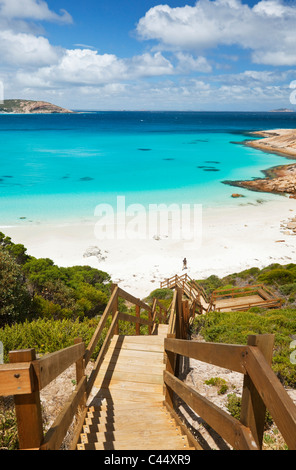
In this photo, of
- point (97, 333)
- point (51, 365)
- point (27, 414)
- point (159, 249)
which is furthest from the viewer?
point (159, 249)

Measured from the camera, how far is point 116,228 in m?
26.5

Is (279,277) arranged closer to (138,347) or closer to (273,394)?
(138,347)

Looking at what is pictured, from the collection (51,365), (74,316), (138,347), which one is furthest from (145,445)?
(74,316)

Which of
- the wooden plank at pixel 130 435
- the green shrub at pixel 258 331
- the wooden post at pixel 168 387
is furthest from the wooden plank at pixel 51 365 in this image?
the green shrub at pixel 258 331

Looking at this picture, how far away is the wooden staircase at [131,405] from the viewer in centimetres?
315

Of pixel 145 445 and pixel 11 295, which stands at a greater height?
pixel 145 445

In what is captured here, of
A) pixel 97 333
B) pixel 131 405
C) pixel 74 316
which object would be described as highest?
pixel 97 333

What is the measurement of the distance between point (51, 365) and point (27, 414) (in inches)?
13.6

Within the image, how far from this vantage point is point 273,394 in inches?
62.7

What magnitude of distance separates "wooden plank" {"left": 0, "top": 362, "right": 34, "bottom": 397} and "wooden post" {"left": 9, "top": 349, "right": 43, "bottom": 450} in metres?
0.05

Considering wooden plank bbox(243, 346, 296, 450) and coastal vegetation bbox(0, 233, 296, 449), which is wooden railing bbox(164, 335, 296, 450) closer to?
wooden plank bbox(243, 346, 296, 450)

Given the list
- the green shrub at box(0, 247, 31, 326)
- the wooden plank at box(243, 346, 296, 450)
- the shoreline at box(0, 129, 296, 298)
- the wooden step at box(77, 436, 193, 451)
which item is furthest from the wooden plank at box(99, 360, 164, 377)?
the shoreline at box(0, 129, 296, 298)
